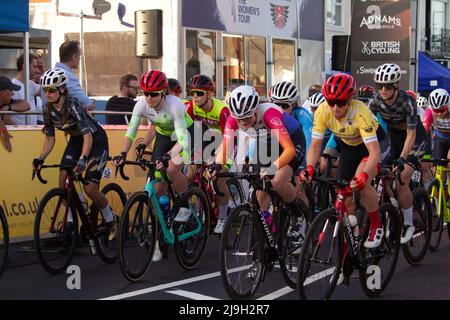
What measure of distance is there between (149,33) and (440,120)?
6685 millimetres

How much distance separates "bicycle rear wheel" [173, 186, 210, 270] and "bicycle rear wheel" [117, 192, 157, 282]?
1.39ft

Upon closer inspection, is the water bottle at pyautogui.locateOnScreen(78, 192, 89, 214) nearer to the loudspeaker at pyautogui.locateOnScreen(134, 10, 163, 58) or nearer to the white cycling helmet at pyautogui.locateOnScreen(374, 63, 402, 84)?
the white cycling helmet at pyautogui.locateOnScreen(374, 63, 402, 84)

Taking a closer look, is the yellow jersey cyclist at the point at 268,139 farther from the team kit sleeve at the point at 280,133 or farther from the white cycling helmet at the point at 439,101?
the white cycling helmet at the point at 439,101

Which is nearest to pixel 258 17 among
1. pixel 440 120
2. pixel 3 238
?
pixel 440 120

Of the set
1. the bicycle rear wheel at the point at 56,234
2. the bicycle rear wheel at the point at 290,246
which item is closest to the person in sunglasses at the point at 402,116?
the bicycle rear wheel at the point at 290,246

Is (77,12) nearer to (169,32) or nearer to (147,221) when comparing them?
(169,32)

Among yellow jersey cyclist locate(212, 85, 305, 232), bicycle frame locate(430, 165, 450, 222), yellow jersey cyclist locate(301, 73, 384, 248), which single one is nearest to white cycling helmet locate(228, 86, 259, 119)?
yellow jersey cyclist locate(212, 85, 305, 232)

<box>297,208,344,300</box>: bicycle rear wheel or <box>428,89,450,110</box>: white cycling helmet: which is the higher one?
<box>428,89,450,110</box>: white cycling helmet

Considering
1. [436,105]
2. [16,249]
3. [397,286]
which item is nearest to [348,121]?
[397,286]

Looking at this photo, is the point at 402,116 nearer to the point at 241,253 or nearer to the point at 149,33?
the point at 241,253

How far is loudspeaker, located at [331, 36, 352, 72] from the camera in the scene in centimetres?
1865

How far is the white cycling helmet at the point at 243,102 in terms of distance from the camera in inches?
273

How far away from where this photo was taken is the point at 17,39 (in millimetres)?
14539

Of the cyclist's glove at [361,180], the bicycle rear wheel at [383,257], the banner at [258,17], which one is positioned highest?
the banner at [258,17]
